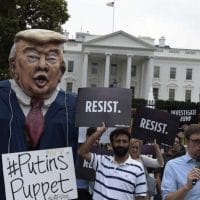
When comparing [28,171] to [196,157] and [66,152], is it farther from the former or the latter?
[196,157]

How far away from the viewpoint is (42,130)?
376 centimetres

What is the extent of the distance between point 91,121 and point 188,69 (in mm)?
74558

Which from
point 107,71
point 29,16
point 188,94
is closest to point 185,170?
point 29,16

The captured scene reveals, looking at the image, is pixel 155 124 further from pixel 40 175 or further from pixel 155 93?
pixel 155 93

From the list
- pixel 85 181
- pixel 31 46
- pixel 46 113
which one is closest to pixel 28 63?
pixel 31 46

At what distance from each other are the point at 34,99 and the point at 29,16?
2499 cm

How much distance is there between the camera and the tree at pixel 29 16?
25.8 m

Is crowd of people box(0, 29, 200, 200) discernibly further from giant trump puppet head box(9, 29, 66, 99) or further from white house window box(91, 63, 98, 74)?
white house window box(91, 63, 98, 74)

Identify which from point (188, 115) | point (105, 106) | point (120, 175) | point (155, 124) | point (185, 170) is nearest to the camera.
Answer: point (105, 106)

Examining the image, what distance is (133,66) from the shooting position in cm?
7469

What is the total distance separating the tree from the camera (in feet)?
84.7

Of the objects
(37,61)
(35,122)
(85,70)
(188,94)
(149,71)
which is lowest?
(188,94)

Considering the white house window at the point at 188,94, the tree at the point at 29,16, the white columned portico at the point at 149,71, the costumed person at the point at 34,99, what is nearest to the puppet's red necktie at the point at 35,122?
the costumed person at the point at 34,99

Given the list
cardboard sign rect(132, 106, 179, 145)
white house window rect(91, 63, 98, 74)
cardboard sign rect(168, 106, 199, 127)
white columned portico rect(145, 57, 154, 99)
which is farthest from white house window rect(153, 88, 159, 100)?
cardboard sign rect(132, 106, 179, 145)
